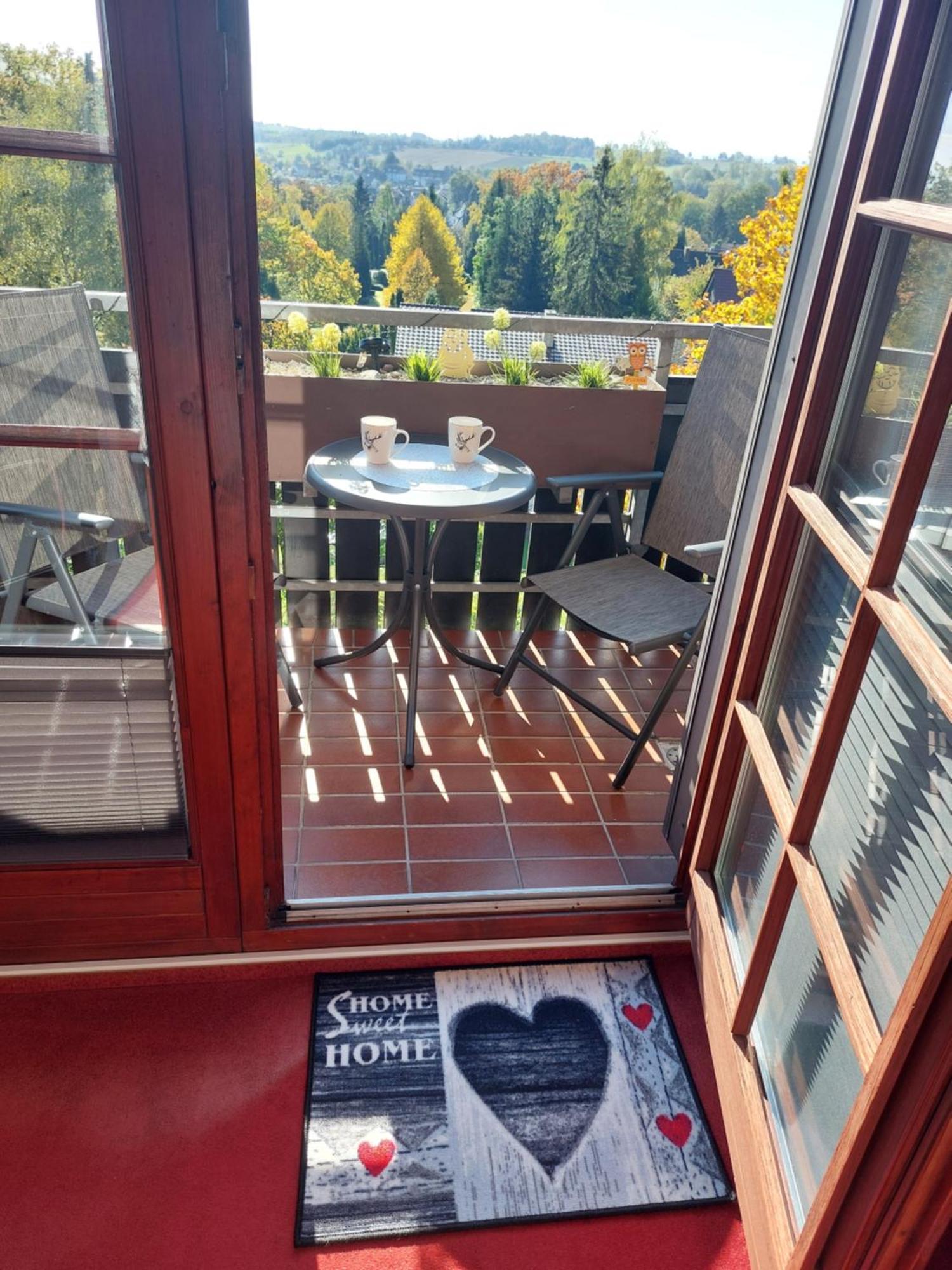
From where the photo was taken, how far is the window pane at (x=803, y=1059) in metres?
1.11

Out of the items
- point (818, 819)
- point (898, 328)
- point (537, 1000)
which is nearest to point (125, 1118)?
point (537, 1000)

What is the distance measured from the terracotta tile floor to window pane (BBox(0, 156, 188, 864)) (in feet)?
1.64

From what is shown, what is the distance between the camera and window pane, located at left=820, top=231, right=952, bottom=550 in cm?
100

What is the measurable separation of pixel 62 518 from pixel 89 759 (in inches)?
18.4

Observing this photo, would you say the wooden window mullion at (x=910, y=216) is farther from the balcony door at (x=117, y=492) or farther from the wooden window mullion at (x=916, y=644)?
the balcony door at (x=117, y=492)

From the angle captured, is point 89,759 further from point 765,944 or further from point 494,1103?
point 765,944

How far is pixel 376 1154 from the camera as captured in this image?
1506mm

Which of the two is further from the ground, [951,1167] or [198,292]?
[198,292]

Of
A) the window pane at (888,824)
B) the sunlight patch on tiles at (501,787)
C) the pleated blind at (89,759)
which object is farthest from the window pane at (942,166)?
the sunlight patch on tiles at (501,787)

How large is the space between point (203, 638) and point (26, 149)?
734mm

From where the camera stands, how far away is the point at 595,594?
2.38 meters

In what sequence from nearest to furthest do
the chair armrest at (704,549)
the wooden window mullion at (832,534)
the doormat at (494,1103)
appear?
1. the wooden window mullion at (832,534)
2. the doormat at (494,1103)
3. the chair armrest at (704,549)

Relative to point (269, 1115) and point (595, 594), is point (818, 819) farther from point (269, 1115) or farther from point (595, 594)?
point (595, 594)

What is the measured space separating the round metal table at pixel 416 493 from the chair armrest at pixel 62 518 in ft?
2.70
